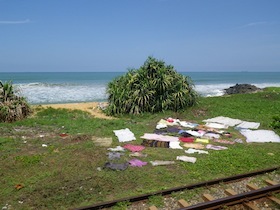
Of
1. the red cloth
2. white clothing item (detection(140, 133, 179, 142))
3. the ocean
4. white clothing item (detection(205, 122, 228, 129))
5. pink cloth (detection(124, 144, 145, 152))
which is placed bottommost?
the ocean

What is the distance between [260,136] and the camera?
955cm

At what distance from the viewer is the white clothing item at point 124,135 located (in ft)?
29.4

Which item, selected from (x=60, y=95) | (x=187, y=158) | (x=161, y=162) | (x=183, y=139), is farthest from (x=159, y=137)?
(x=60, y=95)

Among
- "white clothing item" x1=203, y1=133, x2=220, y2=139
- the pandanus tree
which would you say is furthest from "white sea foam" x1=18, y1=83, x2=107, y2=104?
"white clothing item" x1=203, y1=133, x2=220, y2=139

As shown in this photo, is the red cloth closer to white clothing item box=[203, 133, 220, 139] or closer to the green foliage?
white clothing item box=[203, 133, 220, 139]

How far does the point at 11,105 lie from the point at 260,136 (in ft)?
34.6

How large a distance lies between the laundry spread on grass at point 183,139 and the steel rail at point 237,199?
2.02 m

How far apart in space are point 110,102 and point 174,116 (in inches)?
147

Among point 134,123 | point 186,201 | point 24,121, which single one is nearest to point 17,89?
point 24,121

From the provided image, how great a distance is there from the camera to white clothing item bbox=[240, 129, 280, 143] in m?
9.16

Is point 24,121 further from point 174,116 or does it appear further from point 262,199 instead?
point 262,199

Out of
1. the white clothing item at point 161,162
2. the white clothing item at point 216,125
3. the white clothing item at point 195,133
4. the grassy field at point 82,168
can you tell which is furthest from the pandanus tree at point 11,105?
the white clothing item at point 216,125

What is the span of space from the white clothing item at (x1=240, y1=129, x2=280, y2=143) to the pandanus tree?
9.69 metres

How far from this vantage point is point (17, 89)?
44.9 feet
